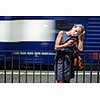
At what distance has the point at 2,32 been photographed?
11.6 meters

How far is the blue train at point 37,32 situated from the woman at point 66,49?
5.41 metres

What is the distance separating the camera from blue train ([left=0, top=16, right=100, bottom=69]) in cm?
1145

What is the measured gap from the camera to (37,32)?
11.6 meters

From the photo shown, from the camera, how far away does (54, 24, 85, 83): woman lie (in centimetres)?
584

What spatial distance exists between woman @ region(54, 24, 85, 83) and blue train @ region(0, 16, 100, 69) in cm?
541

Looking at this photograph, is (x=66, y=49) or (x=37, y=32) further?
(x=37, y=32)

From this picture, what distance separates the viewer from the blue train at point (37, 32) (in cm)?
1145

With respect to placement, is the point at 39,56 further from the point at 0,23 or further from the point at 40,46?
the point at 0,23

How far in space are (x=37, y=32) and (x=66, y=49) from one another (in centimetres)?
575

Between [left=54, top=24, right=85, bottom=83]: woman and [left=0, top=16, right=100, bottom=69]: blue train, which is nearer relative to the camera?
[left=54, top=24, right=85, bottom=83]: woman
